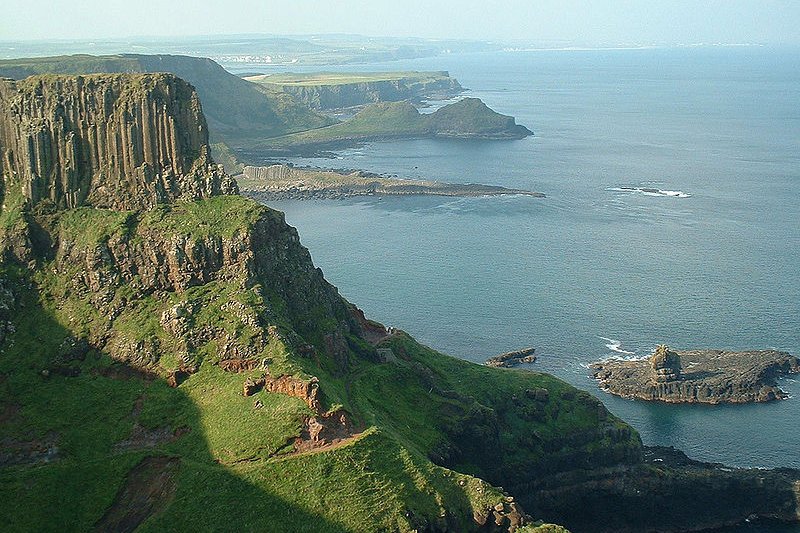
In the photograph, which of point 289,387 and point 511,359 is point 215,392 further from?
point 511,359

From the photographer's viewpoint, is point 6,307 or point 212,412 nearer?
point 212,412

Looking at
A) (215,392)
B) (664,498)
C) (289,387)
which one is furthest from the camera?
(664,498)

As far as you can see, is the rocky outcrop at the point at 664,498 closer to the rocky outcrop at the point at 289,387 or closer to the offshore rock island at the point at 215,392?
the offshore rock island at the point at 215,392

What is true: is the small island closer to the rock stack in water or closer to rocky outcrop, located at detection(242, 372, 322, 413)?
the rock stack in water

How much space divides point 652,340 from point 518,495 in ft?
177

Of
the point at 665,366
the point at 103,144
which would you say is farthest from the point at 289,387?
the point at 665,366

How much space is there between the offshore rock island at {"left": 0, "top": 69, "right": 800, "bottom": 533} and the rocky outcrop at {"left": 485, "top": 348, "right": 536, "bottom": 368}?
84.7ft

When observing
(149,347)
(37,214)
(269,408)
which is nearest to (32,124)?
(37,214)

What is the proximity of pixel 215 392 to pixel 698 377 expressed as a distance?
68540 mm

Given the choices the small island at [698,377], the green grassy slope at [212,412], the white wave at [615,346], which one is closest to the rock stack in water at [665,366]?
the small island at [698,377]

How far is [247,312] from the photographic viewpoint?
74.6 meters

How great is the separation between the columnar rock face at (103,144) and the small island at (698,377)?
58514 millimetres

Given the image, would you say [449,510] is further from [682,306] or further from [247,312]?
[682,306]

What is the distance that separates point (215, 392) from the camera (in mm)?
70875
